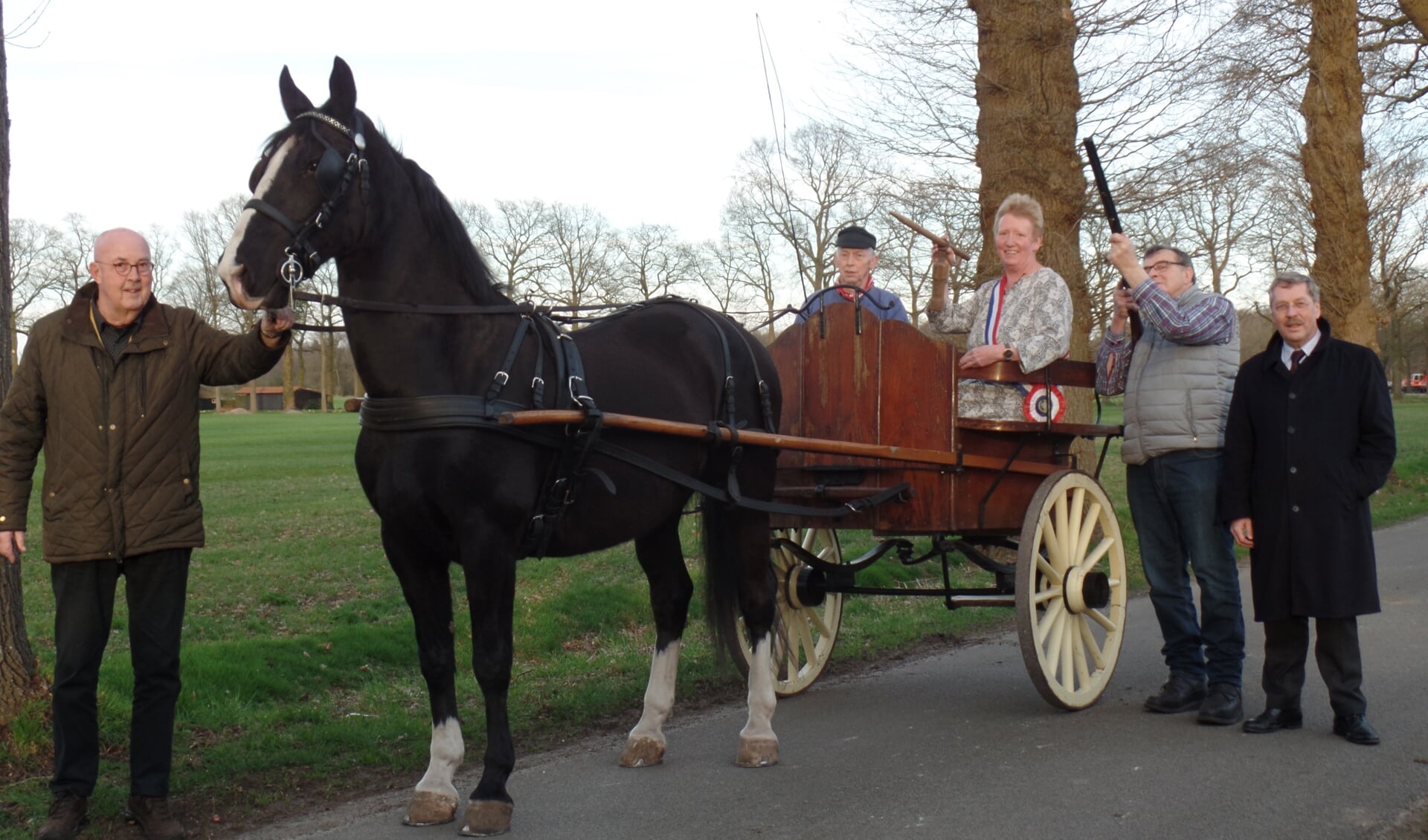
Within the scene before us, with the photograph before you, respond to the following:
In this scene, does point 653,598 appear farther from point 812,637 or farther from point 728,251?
point 728,251

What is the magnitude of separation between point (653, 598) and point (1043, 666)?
183 centimetres

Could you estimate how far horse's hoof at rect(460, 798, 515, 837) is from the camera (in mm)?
4340

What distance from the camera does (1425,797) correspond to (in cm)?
443

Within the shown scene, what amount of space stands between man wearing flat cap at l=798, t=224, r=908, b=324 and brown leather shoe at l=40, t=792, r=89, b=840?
4.07 metres

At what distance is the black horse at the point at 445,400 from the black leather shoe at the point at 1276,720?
7.19 ft

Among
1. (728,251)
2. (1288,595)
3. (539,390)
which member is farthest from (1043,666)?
(728,251)

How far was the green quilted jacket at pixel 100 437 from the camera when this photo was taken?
437 cm

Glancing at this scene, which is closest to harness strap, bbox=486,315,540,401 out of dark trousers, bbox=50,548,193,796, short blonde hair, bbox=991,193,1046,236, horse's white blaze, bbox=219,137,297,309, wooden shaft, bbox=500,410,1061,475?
wooden shaft, bbox=500,410,1061,475

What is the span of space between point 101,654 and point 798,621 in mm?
3514

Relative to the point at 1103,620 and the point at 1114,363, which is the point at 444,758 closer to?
the point at 1103,620

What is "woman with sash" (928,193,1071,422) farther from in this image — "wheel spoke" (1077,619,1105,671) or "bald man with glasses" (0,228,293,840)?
"bald man with glasses" (0,228,293,840)

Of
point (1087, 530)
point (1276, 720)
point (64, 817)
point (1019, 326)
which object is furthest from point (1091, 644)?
point (64, 817)

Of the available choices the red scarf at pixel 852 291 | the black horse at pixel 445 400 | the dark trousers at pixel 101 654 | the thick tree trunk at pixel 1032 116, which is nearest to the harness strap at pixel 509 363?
the black horse at pixel 445 400

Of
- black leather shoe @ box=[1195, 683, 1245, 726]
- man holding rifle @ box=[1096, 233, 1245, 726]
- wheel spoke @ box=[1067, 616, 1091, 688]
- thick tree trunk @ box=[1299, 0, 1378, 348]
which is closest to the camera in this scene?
black leather shoe @ box=[1195, 683, 1245, 726]
